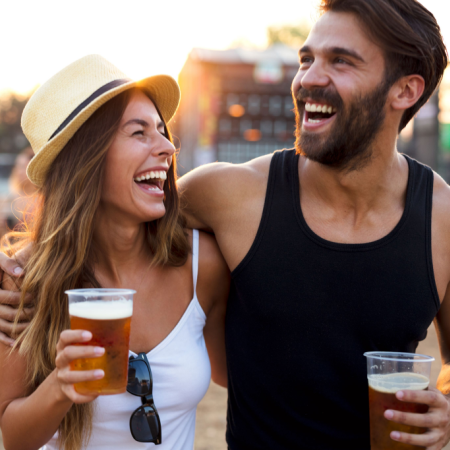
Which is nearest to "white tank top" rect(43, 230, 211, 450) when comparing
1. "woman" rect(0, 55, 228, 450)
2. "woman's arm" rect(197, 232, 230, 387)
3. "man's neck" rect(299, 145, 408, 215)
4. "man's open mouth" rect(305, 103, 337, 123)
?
"woman" rect(0, 55, 228, 450)

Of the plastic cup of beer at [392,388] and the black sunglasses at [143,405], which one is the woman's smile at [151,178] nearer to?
the black sunglasses at [143,405]

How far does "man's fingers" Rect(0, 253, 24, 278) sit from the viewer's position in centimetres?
213

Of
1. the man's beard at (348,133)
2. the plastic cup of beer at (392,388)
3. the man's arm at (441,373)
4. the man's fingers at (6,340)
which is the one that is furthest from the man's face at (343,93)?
the man's fingers at (6,340)

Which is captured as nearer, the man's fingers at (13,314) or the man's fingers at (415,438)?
the man's fingers at (415,438)

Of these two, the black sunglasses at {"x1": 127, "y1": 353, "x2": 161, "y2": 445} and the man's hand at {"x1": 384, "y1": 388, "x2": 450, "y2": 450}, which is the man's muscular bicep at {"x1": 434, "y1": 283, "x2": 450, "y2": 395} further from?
the black sunglasses at {"x1": 127, "y1": 353, "x2": 161, "y2": 445}

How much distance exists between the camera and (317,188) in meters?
2.49

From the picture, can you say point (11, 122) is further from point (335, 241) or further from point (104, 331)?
point (104, 331)

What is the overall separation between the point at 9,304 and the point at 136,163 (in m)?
0.84

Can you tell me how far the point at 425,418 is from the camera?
5.49 ft

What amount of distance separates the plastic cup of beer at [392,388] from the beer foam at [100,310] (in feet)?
3.08

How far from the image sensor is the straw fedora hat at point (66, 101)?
83.0 inches

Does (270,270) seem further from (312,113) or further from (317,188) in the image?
(312,113)

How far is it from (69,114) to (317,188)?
49.3 inches

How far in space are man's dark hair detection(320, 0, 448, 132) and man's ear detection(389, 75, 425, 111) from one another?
0.03 m
